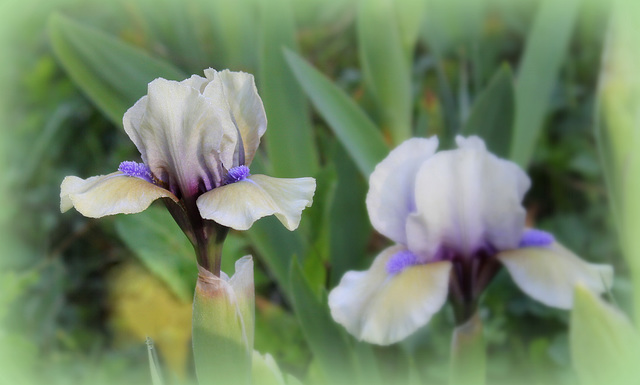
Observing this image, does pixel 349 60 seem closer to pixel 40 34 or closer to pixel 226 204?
pixel 40 34

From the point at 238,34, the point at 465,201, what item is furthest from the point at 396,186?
the point at 238,34

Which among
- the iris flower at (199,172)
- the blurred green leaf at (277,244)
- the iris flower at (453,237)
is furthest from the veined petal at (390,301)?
the blurred green leaf at (277,244)

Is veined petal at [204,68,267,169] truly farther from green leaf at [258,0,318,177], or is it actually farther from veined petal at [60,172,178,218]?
green leaf at [258,0,318,177]

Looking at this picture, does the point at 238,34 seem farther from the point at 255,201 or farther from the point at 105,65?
the point at 255,201

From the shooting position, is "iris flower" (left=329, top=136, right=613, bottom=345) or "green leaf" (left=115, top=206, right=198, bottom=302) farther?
"green leaf" (left=115, top=206, right=198, bottom=302)

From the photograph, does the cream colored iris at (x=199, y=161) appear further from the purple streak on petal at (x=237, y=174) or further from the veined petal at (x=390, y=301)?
the veined petal at (x=390, y=301)

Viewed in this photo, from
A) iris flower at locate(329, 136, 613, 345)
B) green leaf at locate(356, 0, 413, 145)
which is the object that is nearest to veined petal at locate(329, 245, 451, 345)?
iris flower at locate(329, 136, 613, 345)
